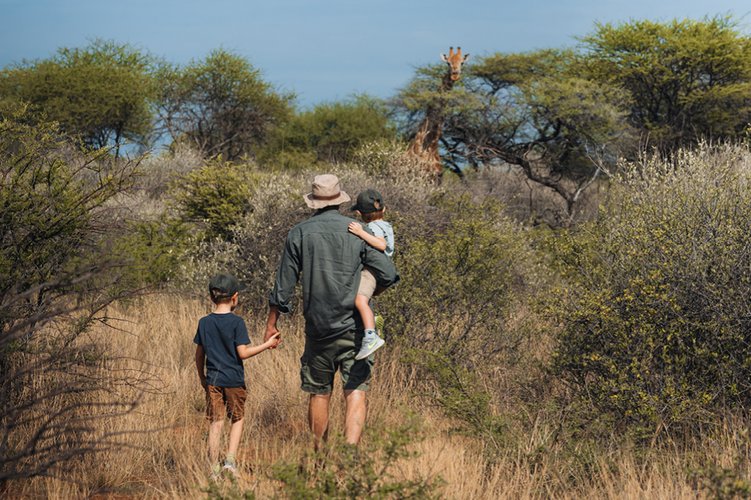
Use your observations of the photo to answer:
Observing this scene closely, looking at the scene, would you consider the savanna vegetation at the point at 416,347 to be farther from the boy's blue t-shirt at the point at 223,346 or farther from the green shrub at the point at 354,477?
the boy's blue t-shirt at the point at 223,346

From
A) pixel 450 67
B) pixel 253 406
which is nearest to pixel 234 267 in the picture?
pixel 253 406

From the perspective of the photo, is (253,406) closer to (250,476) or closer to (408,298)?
(250,476)

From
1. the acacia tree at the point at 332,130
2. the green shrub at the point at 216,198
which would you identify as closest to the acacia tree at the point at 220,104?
the acacia tree at the point at 332,130

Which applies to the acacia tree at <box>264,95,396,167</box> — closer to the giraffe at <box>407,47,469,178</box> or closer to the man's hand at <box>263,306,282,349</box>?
the giraffe at <box>407,47,469,178</box>

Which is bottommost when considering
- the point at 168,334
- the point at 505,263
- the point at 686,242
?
the point at 168,334

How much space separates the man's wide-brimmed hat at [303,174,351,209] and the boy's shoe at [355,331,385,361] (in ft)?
2.73

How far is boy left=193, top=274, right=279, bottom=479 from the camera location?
5.00 m

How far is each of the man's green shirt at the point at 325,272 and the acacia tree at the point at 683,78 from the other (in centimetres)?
2277

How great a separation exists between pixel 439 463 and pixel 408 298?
321cm

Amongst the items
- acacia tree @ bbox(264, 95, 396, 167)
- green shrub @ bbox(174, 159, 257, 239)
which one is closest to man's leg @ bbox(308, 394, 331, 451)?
green shrub @ bbox(174, 159, 257, 239)

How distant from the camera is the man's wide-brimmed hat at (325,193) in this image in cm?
520

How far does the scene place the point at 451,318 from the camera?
317 inches

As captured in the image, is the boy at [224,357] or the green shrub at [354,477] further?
the boy at [224,357]

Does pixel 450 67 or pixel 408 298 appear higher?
pixel 450 67
